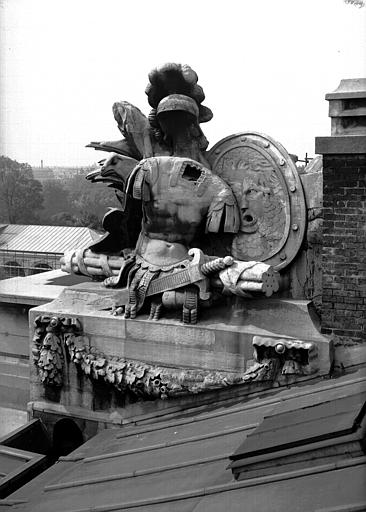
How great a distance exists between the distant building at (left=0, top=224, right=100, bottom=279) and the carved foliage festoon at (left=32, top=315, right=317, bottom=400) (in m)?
9.63

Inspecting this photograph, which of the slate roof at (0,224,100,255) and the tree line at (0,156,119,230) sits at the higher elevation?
the tree line at (0,156,119,230)

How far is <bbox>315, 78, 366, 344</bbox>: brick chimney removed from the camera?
762 cm

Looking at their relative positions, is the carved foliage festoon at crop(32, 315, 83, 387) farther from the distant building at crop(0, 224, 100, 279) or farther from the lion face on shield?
the distant building at crop(0, 224, 100, 279)

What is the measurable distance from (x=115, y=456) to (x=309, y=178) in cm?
360

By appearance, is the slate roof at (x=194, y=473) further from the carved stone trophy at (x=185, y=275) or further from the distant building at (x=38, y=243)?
the distant building at (x=38, y=243)

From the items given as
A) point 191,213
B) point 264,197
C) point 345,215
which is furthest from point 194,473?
point 264,197

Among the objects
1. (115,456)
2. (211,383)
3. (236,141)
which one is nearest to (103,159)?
(236,141)

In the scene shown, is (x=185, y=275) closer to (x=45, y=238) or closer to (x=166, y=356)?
(x=166, y=356)

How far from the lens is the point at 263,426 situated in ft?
20.8

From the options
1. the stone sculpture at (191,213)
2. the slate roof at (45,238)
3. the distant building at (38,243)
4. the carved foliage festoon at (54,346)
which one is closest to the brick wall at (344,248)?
the stone sculpture at (191,213)

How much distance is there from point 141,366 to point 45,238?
1555 centimetres

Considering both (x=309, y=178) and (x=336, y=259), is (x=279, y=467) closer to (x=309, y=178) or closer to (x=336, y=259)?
(x=336, y=259)

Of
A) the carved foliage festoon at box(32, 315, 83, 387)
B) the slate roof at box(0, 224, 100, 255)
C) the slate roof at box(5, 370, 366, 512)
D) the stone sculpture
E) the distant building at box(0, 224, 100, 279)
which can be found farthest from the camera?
the slate roof at box(0, 224, 100, 255)

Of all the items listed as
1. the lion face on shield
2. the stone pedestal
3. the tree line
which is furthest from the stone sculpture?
the tree line
